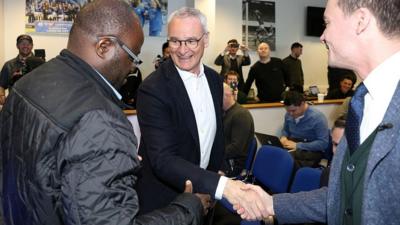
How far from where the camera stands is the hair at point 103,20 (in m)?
1.24

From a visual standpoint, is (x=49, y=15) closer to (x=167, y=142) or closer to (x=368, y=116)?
(x=167, y=142)

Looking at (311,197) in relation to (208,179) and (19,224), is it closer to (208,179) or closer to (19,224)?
(208,179)

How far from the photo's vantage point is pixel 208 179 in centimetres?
188

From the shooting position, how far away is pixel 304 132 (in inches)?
189

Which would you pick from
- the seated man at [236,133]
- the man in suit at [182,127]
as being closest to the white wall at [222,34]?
the seated man at [236,133]

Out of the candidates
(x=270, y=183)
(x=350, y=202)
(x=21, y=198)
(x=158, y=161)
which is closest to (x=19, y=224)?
(x=21, y=198)

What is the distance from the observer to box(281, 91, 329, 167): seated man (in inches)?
180

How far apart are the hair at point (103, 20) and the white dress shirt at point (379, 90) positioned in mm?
710

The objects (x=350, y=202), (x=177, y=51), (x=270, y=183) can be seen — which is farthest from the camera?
(x=270, y=183)

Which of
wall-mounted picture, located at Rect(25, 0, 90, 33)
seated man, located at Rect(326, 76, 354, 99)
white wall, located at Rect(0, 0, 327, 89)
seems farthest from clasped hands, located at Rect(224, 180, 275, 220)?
white wall, located at Rect(0, 0, 327, 89)

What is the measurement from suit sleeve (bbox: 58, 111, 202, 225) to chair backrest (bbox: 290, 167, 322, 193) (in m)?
1.94

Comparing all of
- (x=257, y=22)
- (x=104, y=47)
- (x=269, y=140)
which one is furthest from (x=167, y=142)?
(x=257, y=22)

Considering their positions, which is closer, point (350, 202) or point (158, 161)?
point (350, 202)

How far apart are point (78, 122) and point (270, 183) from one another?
8.42 ft
